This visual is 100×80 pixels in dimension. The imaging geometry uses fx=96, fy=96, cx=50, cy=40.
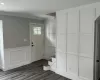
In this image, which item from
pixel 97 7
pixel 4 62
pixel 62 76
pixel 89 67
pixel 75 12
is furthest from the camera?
pixel 4 62

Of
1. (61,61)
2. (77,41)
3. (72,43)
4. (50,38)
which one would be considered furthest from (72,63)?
(50,38)

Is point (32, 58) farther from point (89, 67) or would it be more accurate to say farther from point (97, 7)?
point (97, 7)

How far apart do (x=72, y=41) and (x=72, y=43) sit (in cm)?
7

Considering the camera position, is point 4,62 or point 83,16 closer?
point 83,16

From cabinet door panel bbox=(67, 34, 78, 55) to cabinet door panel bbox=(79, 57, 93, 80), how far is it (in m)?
0.35

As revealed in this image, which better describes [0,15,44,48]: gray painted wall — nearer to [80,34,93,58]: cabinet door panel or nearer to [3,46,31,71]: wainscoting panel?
Result: [3,46,31,71]: wainscoting panel

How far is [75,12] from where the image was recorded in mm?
3297

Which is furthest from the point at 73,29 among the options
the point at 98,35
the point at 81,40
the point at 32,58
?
the point at 32,58

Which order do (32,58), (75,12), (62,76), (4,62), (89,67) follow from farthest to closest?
(32,58), (4,62), (62,76), (75,12), (89,67)

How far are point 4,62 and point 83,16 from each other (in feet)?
12.1

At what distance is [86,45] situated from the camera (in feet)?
10.0

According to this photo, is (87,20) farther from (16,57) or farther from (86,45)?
(16,57)

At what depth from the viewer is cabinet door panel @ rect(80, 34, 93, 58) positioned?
2.96 meters

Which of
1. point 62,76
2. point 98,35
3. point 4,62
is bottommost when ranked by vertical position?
point 62,76
